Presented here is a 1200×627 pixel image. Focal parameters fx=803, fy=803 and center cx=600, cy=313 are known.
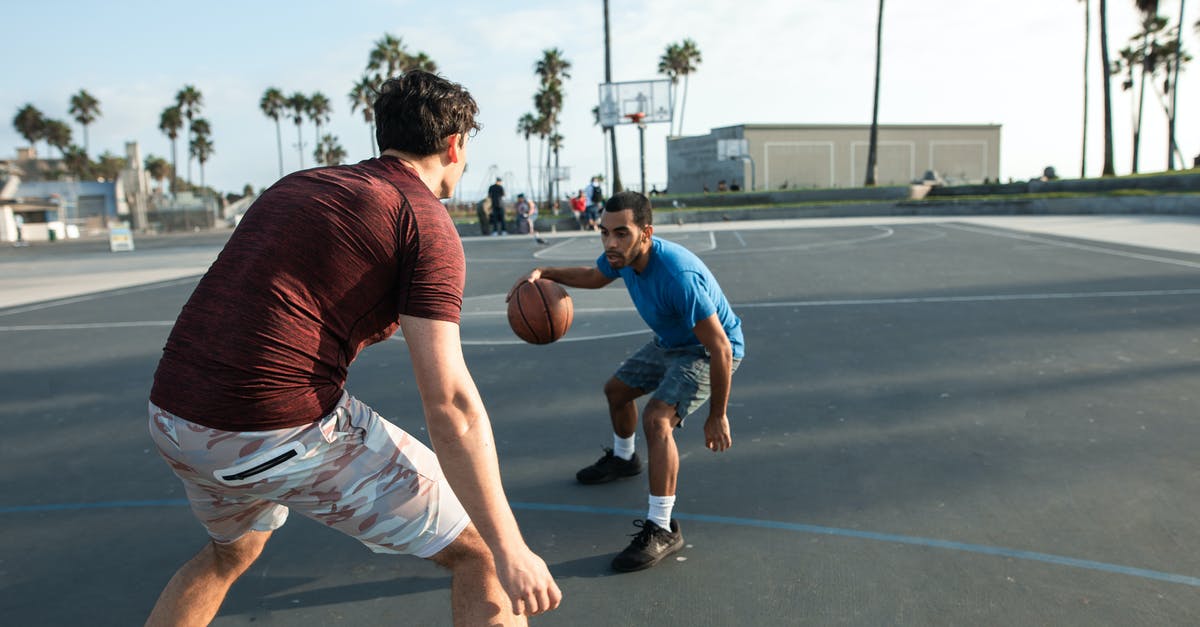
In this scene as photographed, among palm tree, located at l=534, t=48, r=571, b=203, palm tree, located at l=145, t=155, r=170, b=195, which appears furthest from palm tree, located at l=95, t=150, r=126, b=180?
palm tree, located at l=534, t=48, r=571, b=203

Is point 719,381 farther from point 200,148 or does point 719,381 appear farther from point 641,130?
point 200,148

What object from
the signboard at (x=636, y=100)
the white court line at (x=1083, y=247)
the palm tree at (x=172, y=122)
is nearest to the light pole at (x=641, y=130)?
the signboard at (x=636, y=100)

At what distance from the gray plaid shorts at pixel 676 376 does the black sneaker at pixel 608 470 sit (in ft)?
1.87

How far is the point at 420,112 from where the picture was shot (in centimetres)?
208

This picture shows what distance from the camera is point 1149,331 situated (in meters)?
8.16

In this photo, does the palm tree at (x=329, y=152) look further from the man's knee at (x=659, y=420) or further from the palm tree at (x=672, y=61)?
the man's knee at (x=659, y=420)

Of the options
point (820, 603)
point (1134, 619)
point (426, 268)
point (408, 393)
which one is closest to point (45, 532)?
point (408, 393)

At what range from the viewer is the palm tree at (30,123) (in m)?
89.0

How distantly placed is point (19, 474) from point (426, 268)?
4.72 metres

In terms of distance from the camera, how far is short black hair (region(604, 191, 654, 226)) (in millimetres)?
3898

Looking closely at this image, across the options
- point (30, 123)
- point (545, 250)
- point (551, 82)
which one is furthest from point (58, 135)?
point (545, 250)

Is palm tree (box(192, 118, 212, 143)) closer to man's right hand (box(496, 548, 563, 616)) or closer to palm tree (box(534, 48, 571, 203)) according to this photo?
palm tree (box(534, 48, 571, 203))

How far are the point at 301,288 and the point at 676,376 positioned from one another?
7.66ft

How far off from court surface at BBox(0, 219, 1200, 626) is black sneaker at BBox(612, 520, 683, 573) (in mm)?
63
